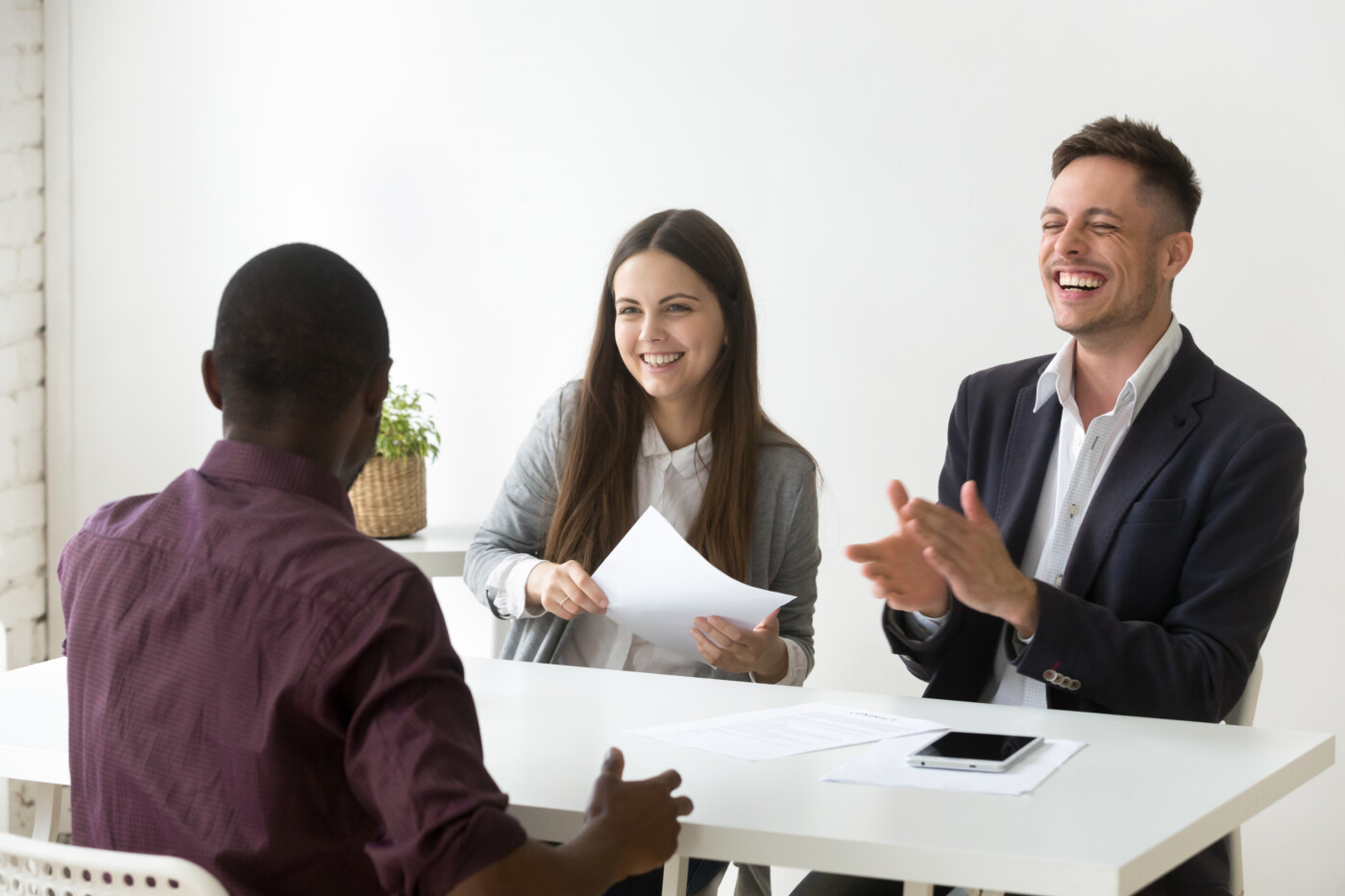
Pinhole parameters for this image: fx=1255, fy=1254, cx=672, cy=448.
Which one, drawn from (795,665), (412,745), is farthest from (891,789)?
(795,665)

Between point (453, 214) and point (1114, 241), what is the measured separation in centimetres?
201

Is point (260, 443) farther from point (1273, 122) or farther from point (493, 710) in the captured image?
point (1273, 122)

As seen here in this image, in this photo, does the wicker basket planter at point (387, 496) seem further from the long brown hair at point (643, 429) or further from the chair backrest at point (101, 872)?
the chair backrest at point (101, 872)

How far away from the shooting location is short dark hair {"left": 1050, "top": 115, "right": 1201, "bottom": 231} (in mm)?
1983

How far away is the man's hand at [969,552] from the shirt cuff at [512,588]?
30.0 inches

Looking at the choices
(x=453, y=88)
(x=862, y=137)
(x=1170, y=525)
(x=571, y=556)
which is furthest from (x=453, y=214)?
(x=1170, y=525)

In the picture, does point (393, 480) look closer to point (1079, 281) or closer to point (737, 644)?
point (737, 644)

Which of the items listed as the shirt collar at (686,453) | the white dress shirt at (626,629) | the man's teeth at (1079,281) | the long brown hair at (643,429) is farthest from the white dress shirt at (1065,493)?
the shirt collar at (686,453)

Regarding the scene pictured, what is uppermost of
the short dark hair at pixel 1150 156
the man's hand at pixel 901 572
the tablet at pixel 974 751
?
the short dark hair at pixel 1150 156

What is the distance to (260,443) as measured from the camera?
106cm

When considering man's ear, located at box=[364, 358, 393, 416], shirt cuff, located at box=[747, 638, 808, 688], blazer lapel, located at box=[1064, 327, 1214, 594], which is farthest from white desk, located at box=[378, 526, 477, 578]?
man's ear, located at box=[364, 358, 393, 416]

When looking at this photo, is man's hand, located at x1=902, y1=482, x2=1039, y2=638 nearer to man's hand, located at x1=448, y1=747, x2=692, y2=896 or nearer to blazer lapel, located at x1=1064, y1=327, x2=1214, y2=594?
blazer lapel, located at x1=1064, y1=327, x2=1214, y2=594

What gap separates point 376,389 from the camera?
3.64 ft

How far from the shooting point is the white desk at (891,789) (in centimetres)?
109
